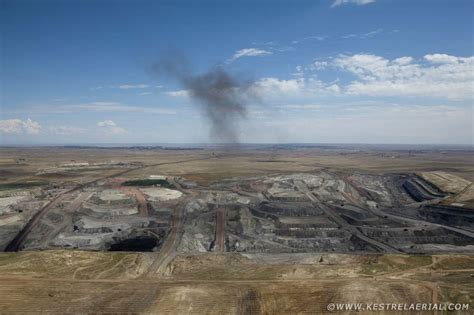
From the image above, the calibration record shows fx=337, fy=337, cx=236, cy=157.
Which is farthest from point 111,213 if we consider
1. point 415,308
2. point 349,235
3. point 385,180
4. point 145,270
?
point 385,180

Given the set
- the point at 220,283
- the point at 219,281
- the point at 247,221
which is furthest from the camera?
the point at 247,221

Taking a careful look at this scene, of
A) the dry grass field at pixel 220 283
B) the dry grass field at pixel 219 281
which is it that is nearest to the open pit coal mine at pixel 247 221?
the dry grass field at pixel 219 281

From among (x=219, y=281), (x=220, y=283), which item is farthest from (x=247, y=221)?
(x=220, y=283)

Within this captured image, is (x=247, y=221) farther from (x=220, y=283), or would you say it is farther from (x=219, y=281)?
(x=220, y=283)

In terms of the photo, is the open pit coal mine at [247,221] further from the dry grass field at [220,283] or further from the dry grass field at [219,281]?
the dry grass field at [220,283]

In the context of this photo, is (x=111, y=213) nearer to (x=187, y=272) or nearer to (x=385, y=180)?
(x=187, y=272)

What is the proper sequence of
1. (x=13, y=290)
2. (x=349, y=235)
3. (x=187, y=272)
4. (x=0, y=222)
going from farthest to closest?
(x=0, y=222) → (x=349, y=235) → (x=187, y=272) → (x=13, y=290)

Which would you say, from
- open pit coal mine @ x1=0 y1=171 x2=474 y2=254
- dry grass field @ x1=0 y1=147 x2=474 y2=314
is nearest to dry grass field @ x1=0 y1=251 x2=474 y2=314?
dry grass field @ x1=0 y1=147 x2=474 y2=314

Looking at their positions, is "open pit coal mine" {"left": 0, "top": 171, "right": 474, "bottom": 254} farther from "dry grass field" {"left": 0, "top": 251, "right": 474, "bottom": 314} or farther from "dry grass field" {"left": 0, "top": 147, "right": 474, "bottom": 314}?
"dry grass field" {"left": 0, "top": 251, "right": 474, "bottom": 314}

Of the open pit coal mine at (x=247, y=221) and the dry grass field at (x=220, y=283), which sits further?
the open pit coal mine at (x=247, y=221)

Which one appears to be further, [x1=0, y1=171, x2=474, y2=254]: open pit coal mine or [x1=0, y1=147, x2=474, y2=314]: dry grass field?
[x1=0, y1=171, x2=474, y2=254]: open pit coal mine

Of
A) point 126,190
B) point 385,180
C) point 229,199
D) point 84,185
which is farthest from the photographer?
point 385,180
